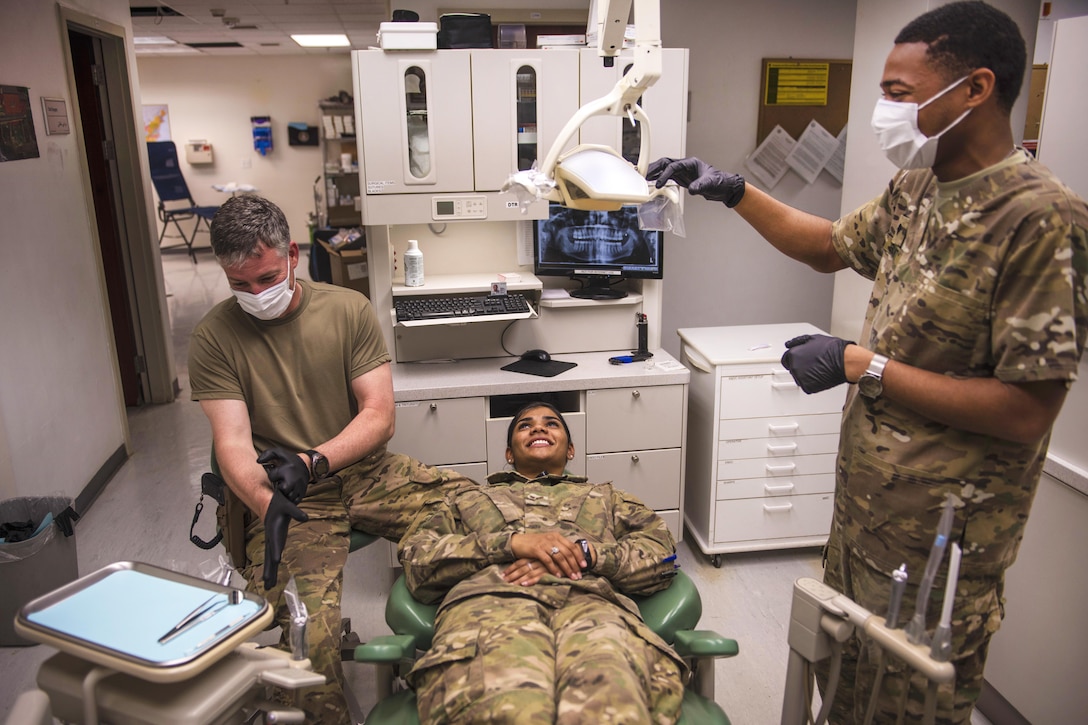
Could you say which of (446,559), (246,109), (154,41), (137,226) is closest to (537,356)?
(446,559)

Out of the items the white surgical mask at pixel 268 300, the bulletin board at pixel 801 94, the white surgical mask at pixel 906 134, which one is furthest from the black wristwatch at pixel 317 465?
the bulletin board at pixel 801 94

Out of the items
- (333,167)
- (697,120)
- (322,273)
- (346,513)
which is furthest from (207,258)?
(346,513)

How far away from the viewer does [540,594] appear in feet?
5.81

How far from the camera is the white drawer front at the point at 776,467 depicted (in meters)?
2.92

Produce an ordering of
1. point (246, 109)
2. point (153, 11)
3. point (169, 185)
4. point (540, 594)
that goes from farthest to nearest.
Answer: point (246, 109)
point (169, 185)
point (153, 11)
point (540, 594)

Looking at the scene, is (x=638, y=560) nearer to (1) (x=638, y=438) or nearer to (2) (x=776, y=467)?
(1) (x=638, y=438)

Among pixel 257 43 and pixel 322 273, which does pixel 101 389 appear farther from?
pixel 257 43

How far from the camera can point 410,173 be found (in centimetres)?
286

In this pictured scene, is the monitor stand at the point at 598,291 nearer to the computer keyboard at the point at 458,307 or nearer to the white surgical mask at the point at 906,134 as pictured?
the computer keyboard at the point at 458,307

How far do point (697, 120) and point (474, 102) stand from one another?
1664 mm

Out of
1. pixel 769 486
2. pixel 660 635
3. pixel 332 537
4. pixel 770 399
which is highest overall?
pixel 770 399

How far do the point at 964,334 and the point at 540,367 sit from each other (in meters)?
1.80

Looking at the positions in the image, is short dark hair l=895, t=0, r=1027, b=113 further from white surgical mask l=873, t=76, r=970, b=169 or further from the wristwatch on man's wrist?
the wristwatch on man's wrist

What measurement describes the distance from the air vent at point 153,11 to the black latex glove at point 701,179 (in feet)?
20.4
